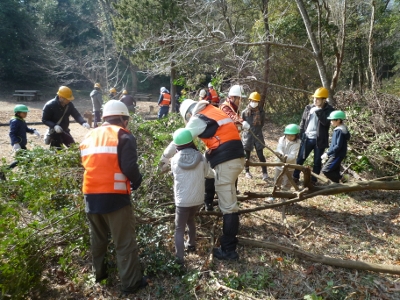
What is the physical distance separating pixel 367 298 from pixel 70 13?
26969 millimetres

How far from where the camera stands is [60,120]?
16.2ft

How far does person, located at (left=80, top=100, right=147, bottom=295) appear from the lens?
2539 mm

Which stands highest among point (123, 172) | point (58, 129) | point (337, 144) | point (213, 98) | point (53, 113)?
point (213, 98)

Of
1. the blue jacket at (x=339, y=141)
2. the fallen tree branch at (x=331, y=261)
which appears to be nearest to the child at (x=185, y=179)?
the fallen tree branch at (x=331, y=261)

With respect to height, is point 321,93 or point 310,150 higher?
point 321,93

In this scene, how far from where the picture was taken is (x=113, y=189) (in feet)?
8.34

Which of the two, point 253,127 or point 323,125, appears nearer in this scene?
point 323,125

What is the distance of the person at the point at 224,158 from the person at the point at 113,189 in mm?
648

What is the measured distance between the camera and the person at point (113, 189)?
254 cm

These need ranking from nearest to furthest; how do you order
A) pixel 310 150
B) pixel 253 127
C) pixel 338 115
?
pixel 338 115
pixel 310 150
pixel 253 127

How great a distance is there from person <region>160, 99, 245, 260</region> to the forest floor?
281mm

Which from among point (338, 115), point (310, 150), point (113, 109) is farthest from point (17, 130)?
point (338, 115)

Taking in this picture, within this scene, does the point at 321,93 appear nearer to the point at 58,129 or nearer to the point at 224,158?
the point at 224,158

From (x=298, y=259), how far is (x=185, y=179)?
4.95ft
